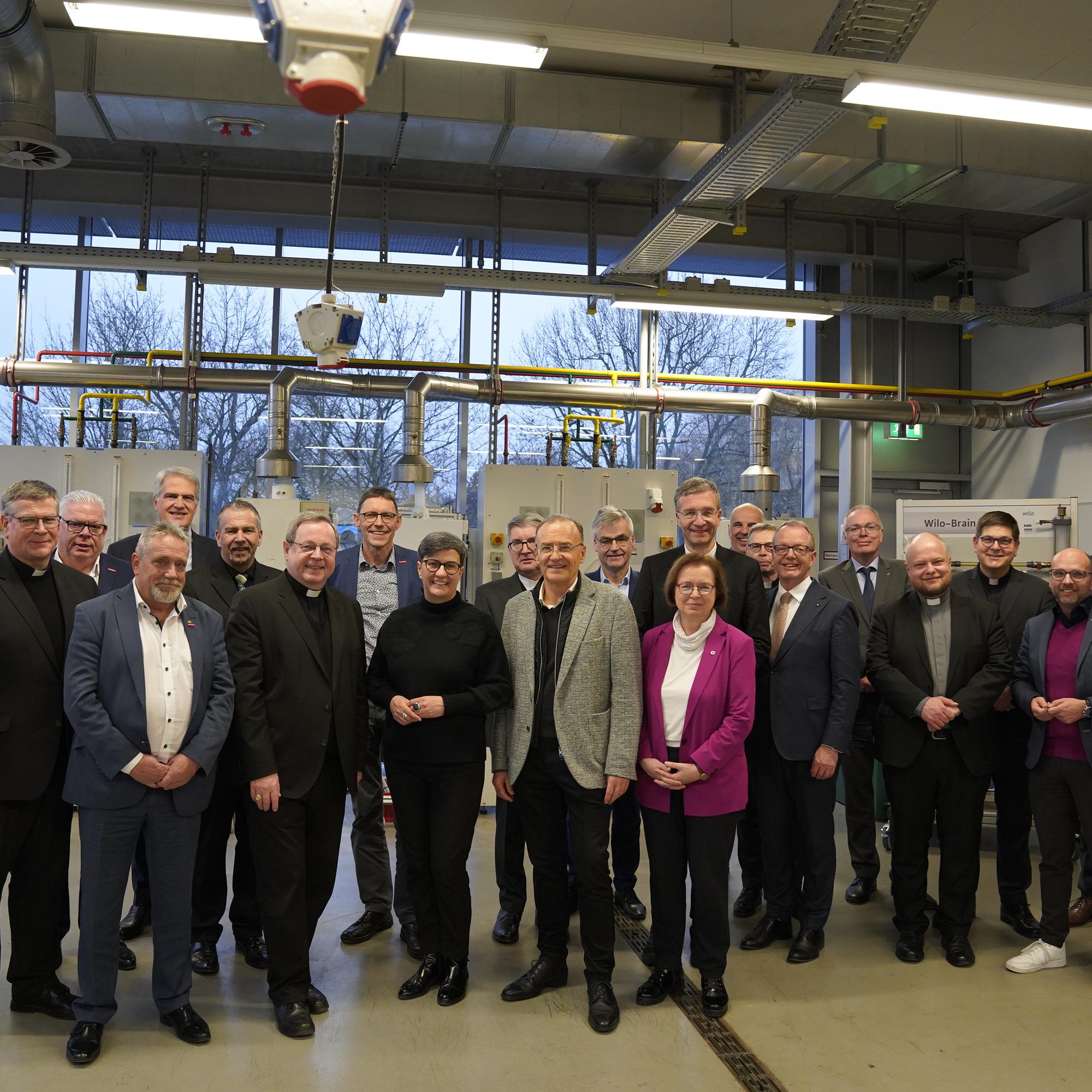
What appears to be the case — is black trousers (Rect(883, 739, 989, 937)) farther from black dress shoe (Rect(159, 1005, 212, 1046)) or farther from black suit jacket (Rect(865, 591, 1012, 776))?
black dress shoe (Rect(159, 1005, 212, 1046))

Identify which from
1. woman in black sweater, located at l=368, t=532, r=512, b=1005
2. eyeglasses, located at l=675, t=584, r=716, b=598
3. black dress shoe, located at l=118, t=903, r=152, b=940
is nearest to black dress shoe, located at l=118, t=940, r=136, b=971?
black dress shoe, located at l=118, t=903, r=152, b=940

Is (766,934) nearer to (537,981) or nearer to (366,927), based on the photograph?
(537,981)

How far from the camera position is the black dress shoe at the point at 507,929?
3.76 m

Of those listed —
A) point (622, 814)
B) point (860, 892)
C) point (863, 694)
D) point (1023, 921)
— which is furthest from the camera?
point (863, 694)

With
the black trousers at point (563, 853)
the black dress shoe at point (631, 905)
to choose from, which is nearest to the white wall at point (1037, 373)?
the black dress shoe at point (631, 905)

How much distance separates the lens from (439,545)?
3211 mm

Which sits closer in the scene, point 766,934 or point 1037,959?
point 1037,959

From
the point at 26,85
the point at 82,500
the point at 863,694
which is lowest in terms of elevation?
the point at 863,694

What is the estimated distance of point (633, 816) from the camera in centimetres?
414

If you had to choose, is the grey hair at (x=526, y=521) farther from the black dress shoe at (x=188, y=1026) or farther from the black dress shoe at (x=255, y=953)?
the black dress shoe at (x=188, y=1026)

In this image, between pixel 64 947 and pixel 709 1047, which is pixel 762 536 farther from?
pixel 64 947

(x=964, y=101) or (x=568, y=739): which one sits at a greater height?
(x=964, y=101)

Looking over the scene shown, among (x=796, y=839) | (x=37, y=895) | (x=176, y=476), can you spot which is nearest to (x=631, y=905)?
(x=796, y=839)

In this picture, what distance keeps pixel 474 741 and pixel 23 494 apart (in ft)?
5.21
